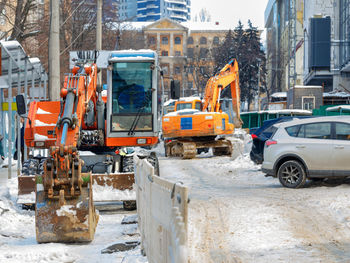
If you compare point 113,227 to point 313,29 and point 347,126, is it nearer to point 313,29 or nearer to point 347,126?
point 347,126

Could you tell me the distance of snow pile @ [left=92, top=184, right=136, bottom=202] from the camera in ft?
42.9

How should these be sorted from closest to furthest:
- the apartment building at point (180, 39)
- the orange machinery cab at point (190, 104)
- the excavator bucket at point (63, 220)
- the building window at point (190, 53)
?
the excavator bucket at point (63, 220), the orange machinery cab at point (190, 104), the building window at point (190, 53), the apartment building at point (180, 39)

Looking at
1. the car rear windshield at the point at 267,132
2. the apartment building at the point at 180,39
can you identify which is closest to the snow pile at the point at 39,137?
the car rear windshield at the point at 267,132

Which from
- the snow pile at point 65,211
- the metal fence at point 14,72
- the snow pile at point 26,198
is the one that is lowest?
the snow pile at point 26,198

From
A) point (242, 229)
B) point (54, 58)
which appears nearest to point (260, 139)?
point (54, 58)

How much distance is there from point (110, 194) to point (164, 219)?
7096 millimetres

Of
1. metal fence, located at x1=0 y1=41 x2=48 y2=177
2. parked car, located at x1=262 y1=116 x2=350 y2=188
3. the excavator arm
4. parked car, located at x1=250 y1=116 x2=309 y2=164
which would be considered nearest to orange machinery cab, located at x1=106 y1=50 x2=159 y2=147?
parked car, located at x1=262 y1=116 x2=350 y2=188

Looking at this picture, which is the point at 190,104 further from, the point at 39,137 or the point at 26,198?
the point at 26,198

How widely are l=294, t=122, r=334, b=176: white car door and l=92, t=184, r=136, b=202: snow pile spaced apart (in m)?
4.80

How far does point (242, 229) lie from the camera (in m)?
10.6

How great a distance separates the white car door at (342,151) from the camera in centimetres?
1556

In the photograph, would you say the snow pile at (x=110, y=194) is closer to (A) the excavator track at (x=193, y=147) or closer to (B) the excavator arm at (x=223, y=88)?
(A) the excavator track at (x=193, y=147)

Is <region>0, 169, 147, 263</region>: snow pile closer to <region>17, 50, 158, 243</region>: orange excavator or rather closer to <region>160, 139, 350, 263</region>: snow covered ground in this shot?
<region>17, 50, 158, 243</region>: orange excavator

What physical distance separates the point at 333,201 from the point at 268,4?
129996 millimetres
